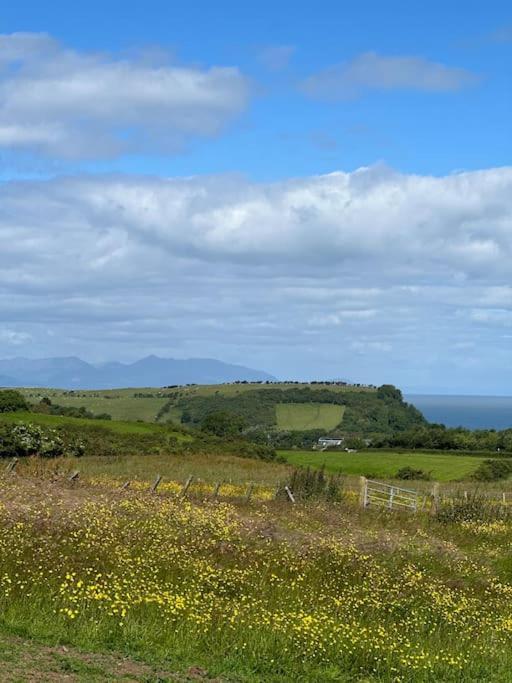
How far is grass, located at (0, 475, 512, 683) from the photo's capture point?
12.5 meters

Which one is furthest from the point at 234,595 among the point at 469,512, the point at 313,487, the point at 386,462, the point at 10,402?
the point at 10,402

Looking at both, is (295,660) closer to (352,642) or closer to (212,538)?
(352,642)

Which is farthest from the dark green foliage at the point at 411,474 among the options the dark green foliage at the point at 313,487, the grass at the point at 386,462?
the dark green foliage at the point at 313,487

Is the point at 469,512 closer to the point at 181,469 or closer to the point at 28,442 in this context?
the point at 181,469

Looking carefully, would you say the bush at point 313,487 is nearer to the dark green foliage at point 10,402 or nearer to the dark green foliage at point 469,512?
the dark green foliage at point 469,512

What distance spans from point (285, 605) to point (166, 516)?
6.69 metres

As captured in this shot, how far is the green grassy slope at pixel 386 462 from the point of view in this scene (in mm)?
86812

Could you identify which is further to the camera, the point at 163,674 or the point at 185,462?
the point at 185,462

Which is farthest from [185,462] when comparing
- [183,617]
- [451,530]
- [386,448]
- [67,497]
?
[386,448]

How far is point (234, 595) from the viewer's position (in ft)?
56.0

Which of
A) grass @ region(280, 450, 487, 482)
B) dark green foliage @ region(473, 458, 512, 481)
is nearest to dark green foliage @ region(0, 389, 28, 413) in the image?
grass @ region(280, 450, 487, 482)

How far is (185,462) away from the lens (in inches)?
2650

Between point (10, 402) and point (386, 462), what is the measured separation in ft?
171

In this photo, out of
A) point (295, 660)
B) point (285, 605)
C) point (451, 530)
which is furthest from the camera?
point (451, 530)
